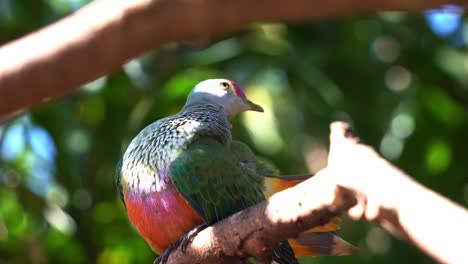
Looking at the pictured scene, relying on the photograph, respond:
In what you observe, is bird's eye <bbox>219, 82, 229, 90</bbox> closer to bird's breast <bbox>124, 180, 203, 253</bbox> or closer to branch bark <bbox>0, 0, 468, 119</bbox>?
bird's breast <bbox>124, 180, 203, 253</bbox>

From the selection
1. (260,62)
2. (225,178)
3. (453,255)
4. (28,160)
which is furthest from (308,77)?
(453,255)

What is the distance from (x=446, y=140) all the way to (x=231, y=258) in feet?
15.3

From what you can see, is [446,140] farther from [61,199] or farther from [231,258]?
[231,258]

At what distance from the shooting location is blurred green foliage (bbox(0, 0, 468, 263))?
6383mm

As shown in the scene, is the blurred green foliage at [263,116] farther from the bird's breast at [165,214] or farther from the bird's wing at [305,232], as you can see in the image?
the bird's breast at [165,214]

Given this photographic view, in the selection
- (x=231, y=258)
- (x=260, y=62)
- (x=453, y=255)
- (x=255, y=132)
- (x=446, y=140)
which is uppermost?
(x=453, y=255)

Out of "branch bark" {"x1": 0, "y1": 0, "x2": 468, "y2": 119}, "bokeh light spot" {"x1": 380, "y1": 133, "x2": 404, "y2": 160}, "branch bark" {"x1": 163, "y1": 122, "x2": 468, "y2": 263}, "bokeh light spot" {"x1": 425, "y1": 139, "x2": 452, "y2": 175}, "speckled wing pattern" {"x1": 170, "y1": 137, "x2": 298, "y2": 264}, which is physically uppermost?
"branch bark" {"x1": 0, "y1": 0, "x2": 468, "y2": 119}

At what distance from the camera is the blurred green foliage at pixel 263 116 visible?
6383 millimetres

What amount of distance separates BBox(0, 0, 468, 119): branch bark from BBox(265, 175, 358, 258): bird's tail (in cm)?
84

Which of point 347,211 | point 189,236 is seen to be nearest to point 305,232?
point 189,236

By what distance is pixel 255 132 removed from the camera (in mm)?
6336

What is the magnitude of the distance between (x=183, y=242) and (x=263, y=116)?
344 centimetres

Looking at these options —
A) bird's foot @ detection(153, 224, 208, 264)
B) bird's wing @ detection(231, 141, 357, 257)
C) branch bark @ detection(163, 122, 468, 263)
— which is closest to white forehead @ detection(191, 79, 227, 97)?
bird's wing @ detection(231, 141, 357, 257)

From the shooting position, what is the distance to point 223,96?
12.8 feet
